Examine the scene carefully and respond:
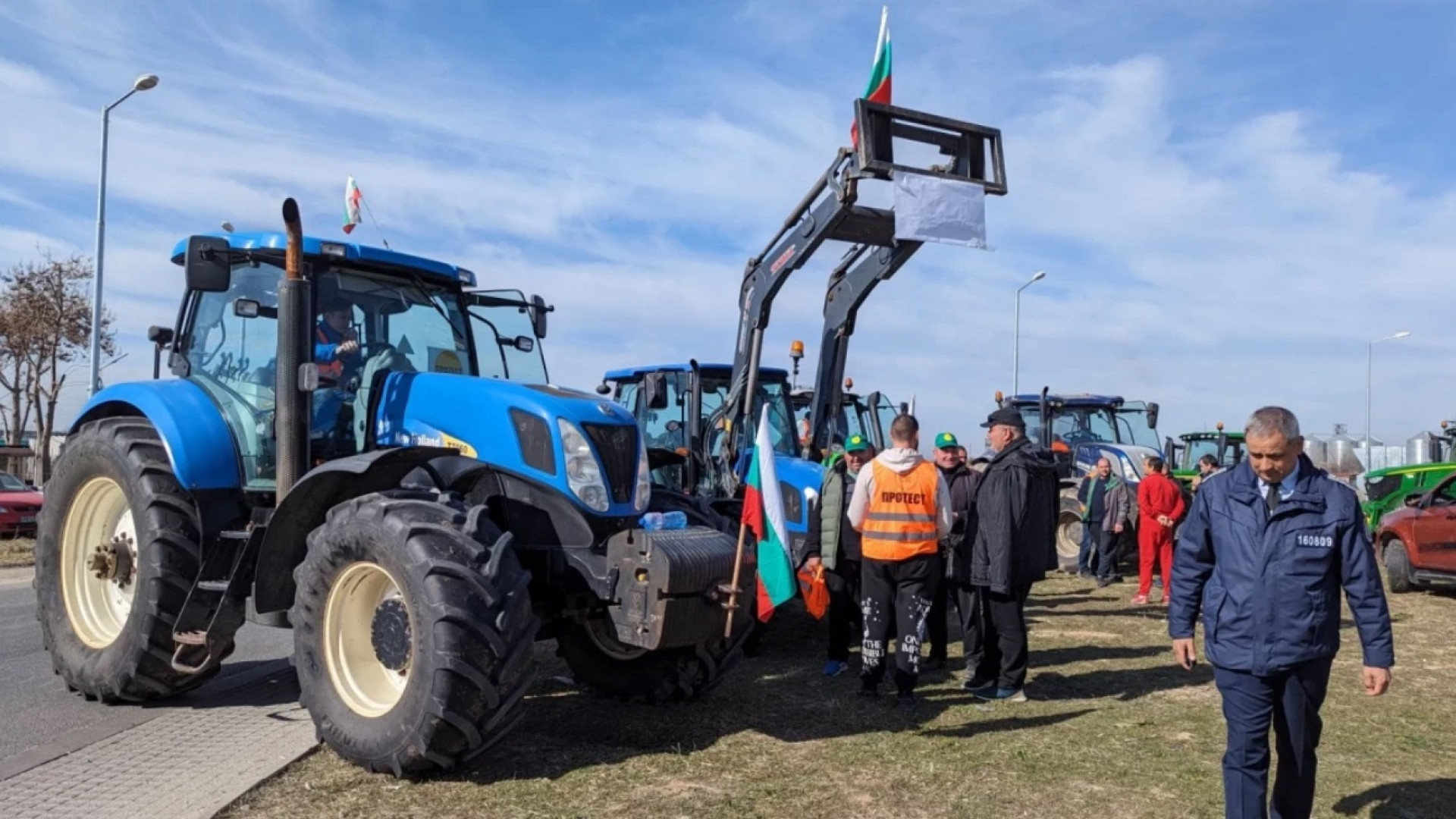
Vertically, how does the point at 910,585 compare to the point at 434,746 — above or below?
above

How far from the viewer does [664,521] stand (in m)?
5.79

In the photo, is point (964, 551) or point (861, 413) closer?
point (964, 551)

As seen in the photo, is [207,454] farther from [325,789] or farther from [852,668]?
[852,668]

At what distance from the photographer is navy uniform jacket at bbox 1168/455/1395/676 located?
4.04 meters

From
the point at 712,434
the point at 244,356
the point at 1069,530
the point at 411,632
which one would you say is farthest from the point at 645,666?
the point at 1069,530

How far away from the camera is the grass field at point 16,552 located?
1519cm

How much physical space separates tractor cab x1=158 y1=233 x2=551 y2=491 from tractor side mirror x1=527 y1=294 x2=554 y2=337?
0.52 feet

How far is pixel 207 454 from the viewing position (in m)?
6.25

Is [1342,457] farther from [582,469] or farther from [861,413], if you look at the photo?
[582,469]

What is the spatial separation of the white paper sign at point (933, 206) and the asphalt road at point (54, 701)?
578 centimetres

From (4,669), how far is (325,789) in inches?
166

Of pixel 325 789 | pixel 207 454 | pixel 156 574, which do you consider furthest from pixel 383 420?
pixel 325 789

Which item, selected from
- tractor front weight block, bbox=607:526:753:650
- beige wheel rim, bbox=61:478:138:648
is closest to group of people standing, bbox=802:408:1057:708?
tractor front weight block, bbox=607:526:753:650

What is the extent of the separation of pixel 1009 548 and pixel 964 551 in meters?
0.81
